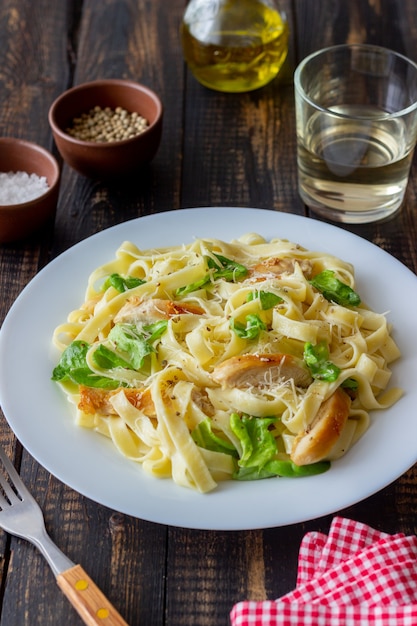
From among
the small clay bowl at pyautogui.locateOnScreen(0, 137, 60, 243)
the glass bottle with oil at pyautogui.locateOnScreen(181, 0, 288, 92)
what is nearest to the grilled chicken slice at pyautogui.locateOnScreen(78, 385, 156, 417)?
the small clay bowl at pyautogui.locateOnScreen(0, 137, 60, 243)

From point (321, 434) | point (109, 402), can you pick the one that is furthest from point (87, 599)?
point (321, 434)

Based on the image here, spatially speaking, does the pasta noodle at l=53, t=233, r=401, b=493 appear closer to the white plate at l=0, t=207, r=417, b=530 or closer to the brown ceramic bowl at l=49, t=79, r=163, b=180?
the white plate at l=0, t=207, r=417, b=530

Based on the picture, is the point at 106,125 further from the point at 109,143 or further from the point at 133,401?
the point at 133,401

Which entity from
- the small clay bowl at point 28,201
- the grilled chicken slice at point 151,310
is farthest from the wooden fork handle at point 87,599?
the small clay bowl at point 28,201

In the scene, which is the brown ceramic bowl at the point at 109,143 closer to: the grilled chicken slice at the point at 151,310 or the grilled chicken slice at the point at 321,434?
the grilled chicken slice at the point at 151,310

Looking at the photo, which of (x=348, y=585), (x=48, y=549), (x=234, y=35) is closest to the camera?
(x=348, y=585)

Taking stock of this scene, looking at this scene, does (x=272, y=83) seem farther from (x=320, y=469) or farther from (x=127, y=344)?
(x=320, y=469)

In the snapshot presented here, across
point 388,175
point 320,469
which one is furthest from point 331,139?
point 320,469
